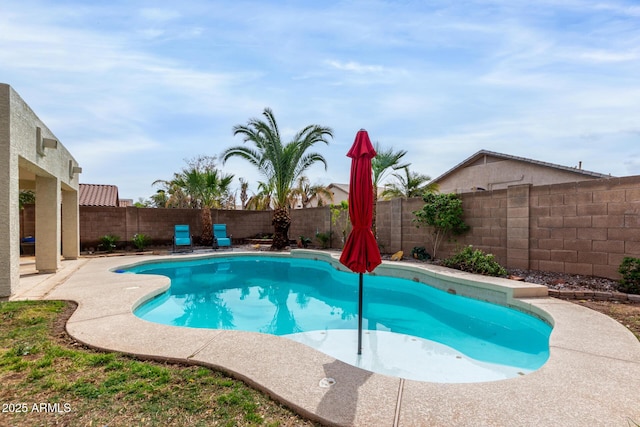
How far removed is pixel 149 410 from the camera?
218 centimetres

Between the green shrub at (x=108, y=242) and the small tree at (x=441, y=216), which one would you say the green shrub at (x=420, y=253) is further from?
the green shrub at (x=108, y=242)

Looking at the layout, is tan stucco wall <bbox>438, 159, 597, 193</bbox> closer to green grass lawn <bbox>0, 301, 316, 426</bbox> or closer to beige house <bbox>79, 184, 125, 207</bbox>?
green grass lawn <bbox>0, 301, 316, 426</bbox>

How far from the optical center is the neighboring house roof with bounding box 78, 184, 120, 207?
1698 cm

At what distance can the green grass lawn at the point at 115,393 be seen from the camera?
2.09m

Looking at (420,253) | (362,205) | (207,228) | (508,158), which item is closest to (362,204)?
(362,205)

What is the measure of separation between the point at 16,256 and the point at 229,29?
225 inches

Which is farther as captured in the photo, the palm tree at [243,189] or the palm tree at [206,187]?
the palm tree at [243,189]

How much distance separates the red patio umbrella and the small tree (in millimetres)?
6160

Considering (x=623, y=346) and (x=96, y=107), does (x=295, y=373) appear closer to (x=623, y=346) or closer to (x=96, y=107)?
(x=623, y=346)

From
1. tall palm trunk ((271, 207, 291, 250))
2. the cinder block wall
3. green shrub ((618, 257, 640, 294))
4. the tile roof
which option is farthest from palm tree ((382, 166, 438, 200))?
green shrub ((618, 257, 640, 294))

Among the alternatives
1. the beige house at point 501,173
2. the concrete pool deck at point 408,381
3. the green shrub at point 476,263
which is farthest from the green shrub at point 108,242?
the beige house at point 501,173

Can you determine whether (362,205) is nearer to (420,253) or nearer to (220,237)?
(420,253)

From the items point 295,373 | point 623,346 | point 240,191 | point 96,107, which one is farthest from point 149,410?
point 240,191

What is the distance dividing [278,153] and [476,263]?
8.90 metres
